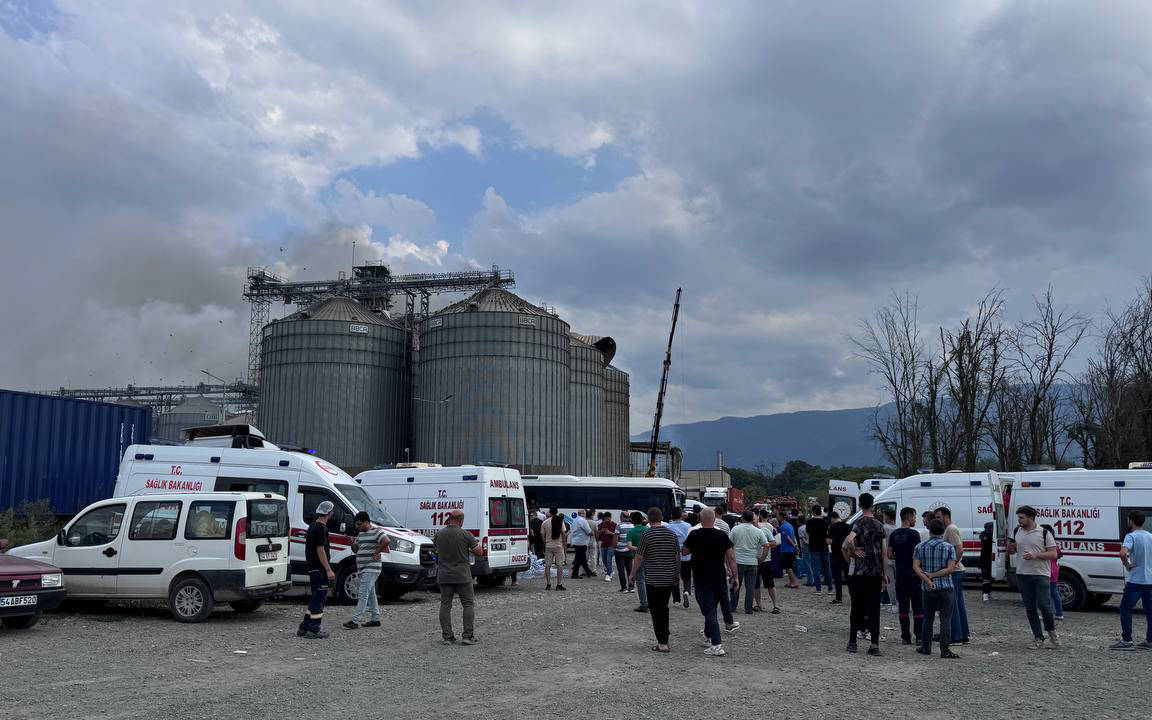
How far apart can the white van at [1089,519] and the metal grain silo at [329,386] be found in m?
57.8

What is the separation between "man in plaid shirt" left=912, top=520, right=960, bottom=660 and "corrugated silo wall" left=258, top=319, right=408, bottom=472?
200 ft

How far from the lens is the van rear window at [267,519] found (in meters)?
12.9

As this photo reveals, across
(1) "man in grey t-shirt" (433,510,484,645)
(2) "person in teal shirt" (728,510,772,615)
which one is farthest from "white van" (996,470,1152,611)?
(1) "man in grey t-shirt" (433,510,484,645)

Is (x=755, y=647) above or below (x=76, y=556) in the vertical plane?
below

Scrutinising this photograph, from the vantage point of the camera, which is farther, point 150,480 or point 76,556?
point 150,480

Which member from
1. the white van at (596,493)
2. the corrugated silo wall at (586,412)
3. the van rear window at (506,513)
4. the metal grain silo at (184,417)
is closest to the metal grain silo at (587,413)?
the corrugated silo wall at (586,412)

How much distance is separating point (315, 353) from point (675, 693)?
6332 cm

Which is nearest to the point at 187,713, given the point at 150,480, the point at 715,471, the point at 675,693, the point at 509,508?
the point at 675,693

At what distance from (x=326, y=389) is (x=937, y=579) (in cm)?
6204

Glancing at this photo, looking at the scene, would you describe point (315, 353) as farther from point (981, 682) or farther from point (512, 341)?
point (981, 682)

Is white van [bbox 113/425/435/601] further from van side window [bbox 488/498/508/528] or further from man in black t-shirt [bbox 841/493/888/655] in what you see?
man in black t-shirt [bbox 841/493/888/655]

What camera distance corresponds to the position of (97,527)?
13094 mm

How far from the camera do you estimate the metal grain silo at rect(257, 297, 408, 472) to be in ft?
221

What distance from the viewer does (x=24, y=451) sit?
793 inches
